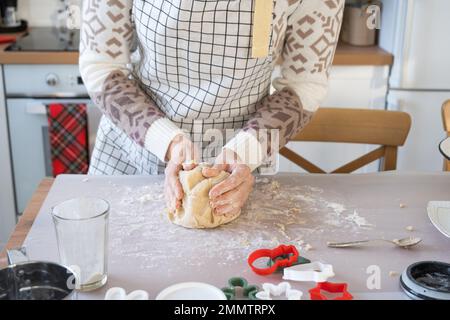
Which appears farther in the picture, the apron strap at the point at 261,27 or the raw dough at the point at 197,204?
the apron strap at the point at 261,27

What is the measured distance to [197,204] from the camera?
105 centimetres

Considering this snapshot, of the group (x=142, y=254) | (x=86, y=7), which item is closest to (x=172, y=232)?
(x=142, y=254)

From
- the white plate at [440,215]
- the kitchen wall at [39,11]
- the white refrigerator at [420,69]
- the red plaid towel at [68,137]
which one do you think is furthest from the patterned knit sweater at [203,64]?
the kitchen wall at [39,11]

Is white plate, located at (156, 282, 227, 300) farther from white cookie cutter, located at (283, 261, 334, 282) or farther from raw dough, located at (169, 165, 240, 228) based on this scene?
raw dough, located at (169, 165, 240, 228)

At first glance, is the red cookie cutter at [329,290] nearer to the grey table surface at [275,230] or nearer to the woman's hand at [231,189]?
the grey table surface at [275,230]

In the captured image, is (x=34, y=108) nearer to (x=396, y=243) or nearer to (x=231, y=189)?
(x=231, y=189)

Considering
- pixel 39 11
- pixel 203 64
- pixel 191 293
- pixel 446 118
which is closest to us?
pixel 191 293

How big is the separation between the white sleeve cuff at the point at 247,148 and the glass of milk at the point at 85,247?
36 cm

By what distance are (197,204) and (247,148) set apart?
18cm

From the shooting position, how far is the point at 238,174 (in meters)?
1.10

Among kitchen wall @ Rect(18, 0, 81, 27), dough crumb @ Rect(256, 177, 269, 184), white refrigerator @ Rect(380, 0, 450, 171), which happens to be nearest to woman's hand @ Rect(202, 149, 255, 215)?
dough crumb @ Rect(256, 177, 269, 184)

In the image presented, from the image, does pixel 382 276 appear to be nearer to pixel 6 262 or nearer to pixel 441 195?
pixel 441 195

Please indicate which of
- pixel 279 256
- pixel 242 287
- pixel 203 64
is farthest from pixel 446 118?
pixel 242 287

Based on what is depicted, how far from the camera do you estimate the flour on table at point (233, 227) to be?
0.97 metres
